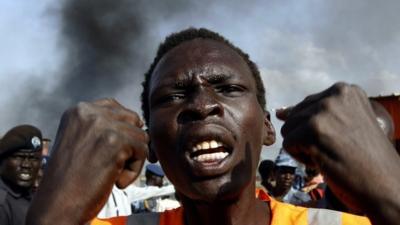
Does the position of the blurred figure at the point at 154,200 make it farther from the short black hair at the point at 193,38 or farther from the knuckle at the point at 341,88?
the knuckle at the point at 341,88

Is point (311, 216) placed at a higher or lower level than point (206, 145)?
lower

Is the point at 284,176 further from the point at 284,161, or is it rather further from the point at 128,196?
the point at 128,196

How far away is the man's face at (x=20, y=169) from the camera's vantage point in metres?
5.85

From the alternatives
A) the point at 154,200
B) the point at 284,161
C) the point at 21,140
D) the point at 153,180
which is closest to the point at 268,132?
the point at 21,140

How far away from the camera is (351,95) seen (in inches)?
66.5

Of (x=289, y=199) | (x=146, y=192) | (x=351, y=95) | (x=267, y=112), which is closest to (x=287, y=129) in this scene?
(x=351, y=95)

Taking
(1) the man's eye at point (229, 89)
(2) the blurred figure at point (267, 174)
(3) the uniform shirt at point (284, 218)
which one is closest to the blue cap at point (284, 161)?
(2) the blurred figure at point (267, 174)

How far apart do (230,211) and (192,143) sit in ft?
1.29

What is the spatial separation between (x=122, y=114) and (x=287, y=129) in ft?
1.74

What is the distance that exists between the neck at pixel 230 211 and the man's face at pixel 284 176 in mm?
5233

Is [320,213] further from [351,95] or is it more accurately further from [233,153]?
[351,95]

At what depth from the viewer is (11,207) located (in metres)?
5.41

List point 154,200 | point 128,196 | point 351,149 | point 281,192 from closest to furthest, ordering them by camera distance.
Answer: point 351,149 → point 281,192 → point 128,196 → point 154,200

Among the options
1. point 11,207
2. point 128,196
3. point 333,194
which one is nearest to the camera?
point 333,194
